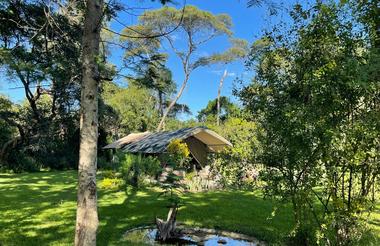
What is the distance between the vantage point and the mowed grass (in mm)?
6143

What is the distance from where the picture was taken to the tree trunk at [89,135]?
3.60 m

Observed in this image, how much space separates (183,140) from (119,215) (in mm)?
12144

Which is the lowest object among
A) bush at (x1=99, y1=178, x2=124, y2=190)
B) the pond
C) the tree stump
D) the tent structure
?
the pond

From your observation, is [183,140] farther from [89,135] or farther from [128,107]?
[89,135]

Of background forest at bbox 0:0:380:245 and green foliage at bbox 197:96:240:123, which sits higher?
green foliage at bbox 197:96:240:123

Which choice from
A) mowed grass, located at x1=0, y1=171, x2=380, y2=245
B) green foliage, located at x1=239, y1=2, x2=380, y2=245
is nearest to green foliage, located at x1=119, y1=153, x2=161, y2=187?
mowed grass, located at x1=0, y1=171, x2=380, y2=245

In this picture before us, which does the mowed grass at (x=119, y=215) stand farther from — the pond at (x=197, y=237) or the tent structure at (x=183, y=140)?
the tent structure at (x=183, y=140)

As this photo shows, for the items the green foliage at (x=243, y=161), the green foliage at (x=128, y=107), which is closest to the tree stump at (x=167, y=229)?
the green foliage at (x=243, y=161)

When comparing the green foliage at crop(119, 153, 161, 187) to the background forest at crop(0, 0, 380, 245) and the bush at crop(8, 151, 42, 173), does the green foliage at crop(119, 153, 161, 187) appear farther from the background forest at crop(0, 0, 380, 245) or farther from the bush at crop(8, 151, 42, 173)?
the bush at crop(8, 151, 42, 173)

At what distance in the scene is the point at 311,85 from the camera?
4043 millimetres

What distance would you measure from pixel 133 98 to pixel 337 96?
29.1 meters

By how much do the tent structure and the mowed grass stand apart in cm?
650

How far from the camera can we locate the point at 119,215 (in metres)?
7.88

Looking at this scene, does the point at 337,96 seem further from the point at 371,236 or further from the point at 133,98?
the point at 133,98
